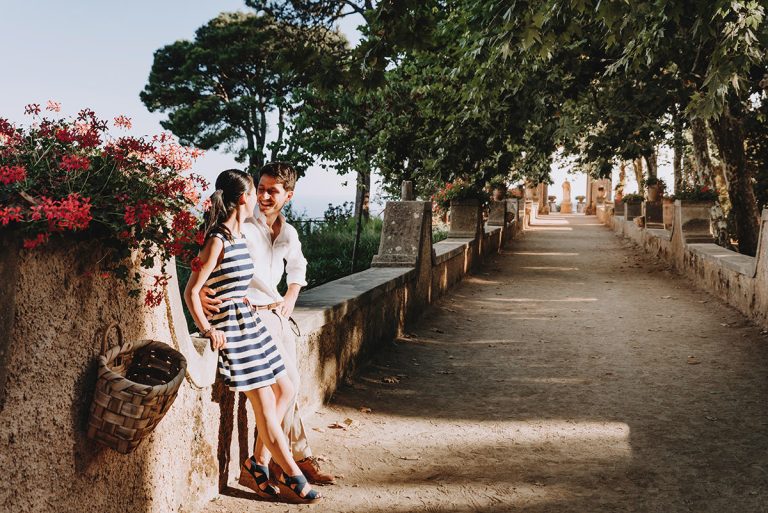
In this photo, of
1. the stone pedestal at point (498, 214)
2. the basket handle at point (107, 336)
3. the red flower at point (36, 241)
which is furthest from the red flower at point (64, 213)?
the stone pedestal at point (498, 214)

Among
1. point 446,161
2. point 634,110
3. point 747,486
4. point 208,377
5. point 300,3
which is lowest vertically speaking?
point 747,486

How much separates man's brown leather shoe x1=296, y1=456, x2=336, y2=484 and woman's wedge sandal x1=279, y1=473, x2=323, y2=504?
0.79 ft

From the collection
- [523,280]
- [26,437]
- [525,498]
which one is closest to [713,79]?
[525,498]

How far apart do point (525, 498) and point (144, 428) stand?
207cm

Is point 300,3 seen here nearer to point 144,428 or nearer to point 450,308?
point 450,308

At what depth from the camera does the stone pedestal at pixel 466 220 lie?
13594 mm

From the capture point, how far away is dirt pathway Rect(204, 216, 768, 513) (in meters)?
3.65

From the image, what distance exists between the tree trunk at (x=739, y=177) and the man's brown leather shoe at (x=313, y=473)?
36.8 feet

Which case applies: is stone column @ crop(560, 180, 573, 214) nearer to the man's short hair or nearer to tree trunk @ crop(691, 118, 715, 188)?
tree trunk @ crop(691, 118, 715, 188)

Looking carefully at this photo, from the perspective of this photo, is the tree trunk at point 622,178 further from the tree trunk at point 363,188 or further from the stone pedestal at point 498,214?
the stone pedestal at point 498,214

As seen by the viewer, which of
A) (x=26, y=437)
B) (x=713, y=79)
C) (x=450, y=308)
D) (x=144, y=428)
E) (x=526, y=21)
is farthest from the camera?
(x=450, y=308)

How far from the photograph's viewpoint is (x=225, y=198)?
10.6 ft

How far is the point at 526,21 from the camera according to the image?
4.45 meters

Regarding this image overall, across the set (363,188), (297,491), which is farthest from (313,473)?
(363,188)
